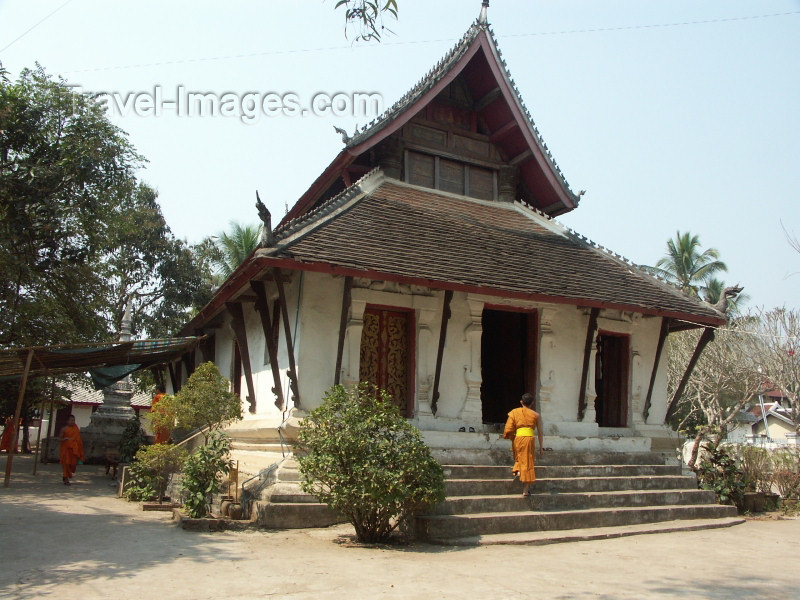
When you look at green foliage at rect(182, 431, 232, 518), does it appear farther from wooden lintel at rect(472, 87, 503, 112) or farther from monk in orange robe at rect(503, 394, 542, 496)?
wooden lintel at rect(472, 87, 503, 112)

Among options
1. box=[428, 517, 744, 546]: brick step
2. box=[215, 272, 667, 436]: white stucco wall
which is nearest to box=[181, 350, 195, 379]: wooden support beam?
box=[215, 272, 667, 436]: white stucco wall

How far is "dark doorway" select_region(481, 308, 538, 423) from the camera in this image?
11406mm

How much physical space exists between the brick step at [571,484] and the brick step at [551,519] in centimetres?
44

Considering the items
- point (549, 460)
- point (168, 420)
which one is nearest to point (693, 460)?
point (549, 460)

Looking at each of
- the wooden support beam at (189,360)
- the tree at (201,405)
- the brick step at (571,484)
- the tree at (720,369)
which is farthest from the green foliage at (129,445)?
the tree at (720,369)

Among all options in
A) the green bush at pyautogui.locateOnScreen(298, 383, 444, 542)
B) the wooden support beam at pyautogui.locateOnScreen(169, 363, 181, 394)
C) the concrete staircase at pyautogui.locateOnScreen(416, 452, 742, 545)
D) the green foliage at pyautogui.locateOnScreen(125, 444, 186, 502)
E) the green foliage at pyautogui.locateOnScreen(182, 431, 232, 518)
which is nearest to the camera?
the green bush at pyautogui.locateOnScreen(298, 383, 444, 542)

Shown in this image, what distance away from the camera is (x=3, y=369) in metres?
12.3

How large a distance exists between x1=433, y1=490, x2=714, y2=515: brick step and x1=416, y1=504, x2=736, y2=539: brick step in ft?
0.36

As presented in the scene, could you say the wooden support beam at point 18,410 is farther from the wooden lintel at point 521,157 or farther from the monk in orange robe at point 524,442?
the wooden lintel at point 521,157

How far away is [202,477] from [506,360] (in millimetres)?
6122

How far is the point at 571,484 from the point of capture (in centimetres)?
939

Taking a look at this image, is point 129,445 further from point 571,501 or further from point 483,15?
point 483,15

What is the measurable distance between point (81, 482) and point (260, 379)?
5609 millimetres

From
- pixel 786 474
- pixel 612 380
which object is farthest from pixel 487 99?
pixel 786 474
